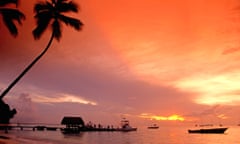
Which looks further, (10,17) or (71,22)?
(71,22)

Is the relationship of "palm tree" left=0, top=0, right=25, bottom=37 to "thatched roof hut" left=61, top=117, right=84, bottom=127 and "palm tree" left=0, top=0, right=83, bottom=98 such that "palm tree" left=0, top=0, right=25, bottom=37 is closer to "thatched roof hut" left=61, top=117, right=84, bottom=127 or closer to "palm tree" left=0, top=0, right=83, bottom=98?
"palm tree" left=0, top=0, right=83, bottom=98

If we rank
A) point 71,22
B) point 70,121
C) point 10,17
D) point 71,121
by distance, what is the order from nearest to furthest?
point 10,17 → point 71,22 → point 70,121 → point 71,121

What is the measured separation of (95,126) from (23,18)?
3961 inches

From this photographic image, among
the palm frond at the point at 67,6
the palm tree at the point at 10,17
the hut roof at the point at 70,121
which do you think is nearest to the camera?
the palm tree at the point at 10,17

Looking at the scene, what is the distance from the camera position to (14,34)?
17.2 m

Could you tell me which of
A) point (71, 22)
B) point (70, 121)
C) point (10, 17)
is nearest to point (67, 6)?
point (71, 22)

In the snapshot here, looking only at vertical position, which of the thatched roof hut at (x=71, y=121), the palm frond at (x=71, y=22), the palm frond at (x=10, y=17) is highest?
the palm frond at (x=71, y=22)

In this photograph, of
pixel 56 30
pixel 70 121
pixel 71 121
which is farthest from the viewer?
pixel 71 121

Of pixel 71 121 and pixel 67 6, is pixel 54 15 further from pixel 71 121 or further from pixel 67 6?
pixel 71 121

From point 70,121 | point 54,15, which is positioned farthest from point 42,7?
point 70,121

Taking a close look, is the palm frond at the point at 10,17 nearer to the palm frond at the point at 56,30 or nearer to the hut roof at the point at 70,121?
the palm frond at the point at 56,30

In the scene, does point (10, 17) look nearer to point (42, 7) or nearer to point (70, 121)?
point (42, 7)

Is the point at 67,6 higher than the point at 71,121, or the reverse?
the point at 67,6

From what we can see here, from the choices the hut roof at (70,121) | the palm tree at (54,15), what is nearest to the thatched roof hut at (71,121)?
the hut roof at (70,121)
